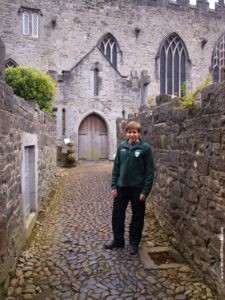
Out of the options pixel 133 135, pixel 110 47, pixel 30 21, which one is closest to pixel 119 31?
pixel 110 47

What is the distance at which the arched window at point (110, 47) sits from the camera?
70.2 feet

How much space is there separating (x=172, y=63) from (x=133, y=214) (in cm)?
1987

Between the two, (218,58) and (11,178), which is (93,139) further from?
(11,178)

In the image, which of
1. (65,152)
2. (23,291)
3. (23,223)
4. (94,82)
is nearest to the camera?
(23,291)

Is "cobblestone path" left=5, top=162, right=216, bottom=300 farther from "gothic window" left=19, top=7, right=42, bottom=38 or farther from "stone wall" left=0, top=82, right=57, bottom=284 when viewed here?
"gothic window" left=19, top=7, right=42, bottom=38

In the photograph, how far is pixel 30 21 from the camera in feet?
64.9

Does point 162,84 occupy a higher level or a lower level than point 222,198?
higher

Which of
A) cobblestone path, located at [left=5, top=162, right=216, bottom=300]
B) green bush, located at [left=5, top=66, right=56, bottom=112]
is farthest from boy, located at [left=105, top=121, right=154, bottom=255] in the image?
green bush, located at [left=5, top=66, right=56, bottom=112]

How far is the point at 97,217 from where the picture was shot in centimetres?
659

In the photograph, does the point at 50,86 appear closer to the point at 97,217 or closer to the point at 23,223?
the point at 97,217

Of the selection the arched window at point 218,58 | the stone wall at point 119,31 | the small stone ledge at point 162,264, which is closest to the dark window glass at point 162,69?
the stone wall at point 119,31

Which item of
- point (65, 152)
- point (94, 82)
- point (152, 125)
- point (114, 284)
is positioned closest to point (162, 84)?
point (94, 82)

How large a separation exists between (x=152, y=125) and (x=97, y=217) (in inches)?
85.0

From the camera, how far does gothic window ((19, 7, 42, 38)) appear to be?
1966 cm
